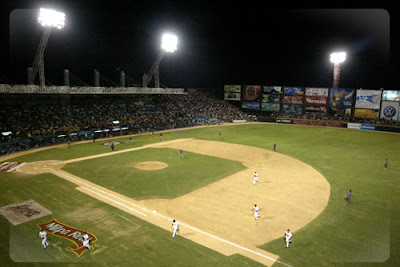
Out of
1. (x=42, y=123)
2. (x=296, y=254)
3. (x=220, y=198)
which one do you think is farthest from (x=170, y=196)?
(x=42, y=123)

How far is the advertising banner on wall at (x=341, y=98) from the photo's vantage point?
6562 centimetres

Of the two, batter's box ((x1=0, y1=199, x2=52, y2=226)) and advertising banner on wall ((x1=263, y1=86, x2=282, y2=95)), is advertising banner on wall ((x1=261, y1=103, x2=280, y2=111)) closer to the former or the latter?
advertising banner on wall ((x1=263, y1=86, x2=282, y2=95))

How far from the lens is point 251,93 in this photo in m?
79.3

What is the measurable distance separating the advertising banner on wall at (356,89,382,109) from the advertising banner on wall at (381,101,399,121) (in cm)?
128

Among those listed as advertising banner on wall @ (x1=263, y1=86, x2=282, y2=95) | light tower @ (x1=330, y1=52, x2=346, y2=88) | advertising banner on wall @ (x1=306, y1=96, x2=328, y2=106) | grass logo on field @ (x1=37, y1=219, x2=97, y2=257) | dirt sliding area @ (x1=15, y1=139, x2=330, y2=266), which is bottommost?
grass logo on field @ (x1=37, y1=219, x2=97, y2=257)

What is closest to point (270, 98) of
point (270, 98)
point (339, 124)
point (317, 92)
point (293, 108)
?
point (270, 98)

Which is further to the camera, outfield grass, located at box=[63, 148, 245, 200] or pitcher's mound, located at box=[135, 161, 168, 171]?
pitcher's mound, located at box=[135, 161, 168, 171]

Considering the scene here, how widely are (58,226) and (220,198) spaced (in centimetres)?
1159

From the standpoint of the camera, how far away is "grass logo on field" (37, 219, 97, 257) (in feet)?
46.6

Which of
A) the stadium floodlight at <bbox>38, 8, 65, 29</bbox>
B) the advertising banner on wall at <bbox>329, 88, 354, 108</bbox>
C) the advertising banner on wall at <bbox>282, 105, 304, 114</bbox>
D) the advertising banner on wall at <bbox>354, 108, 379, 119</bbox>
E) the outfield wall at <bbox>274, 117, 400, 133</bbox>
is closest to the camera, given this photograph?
the stadium floodlight at <bbox>38, 8, 65, 29</bbox>

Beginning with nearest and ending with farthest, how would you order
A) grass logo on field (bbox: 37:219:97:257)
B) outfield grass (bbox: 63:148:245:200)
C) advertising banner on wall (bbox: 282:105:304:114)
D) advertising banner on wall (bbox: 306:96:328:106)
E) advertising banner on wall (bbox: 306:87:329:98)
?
grass logo on field (bbox: 37:219:97:257)
outfield grass (bbox: 63:148:245:200)
advertising banner on wall (bbox: 306:87:329:98)
advertising banner on wall (bbox: 306:96:328:106)
advertising banner on wall (bbox: 282:105:304:114)

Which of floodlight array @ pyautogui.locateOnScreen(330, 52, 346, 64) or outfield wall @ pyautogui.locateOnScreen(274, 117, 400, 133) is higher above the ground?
floodlight array @ pyautogui.locateOnScreen(330, 52, 346, 64)

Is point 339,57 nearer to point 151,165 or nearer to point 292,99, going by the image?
point 292,99

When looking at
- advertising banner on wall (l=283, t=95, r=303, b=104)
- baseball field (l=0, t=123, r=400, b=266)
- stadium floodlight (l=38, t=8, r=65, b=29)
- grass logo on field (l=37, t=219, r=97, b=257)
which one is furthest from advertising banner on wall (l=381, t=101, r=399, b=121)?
grass logo on field (l=37, t=219, r=97, b=257)
